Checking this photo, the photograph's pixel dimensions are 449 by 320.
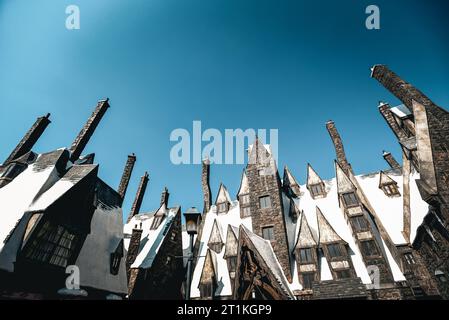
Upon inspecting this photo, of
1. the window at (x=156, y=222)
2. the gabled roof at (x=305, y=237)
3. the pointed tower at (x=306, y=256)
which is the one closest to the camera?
the pointed tower at (x=306, y=256)

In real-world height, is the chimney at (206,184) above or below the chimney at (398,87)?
below

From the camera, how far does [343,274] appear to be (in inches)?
555

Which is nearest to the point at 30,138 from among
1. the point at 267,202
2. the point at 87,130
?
the point at 87,130

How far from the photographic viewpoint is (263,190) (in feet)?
63.9

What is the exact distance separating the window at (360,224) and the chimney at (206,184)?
47.5 ft

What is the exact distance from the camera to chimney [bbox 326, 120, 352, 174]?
20266 mm

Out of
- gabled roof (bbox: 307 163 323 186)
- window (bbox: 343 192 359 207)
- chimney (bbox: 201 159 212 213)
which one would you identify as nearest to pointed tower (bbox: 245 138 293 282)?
gabled roof (bbox: 307 163 323 186)

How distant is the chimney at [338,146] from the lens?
66.5ft

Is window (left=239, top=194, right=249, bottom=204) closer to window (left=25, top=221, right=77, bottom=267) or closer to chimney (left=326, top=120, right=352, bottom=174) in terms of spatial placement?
chimney (left=326, top=120, right=352, bottom=174)

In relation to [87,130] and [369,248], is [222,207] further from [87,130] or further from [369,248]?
[87,130]

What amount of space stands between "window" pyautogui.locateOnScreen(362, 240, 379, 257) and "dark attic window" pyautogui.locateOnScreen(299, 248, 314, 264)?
133 inches

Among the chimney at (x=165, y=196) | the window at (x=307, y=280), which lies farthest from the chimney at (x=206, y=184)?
the window at (x=307, y=280)

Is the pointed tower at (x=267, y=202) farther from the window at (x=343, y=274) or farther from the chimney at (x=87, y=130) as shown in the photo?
the chimney at (x=87, y=130)
